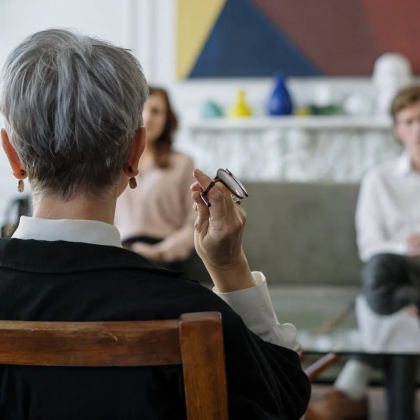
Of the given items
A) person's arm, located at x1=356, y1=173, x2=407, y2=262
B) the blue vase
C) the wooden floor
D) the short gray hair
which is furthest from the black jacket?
the blue vase

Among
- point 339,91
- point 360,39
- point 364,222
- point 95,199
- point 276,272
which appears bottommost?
point 276,272

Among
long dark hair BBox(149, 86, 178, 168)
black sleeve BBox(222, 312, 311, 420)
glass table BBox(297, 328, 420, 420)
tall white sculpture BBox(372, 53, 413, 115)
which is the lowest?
glass table BBox(297, 328, 420, 420)

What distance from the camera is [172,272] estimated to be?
0.88 m

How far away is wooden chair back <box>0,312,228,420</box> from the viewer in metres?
0.76

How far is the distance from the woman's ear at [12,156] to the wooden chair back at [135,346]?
0.88ft

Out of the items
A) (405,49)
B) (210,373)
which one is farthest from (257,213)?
(210,373)

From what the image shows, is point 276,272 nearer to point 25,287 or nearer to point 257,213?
point 257,213

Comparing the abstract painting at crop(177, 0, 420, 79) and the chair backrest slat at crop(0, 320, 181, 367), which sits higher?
the abstract painting at crop(177, 0, 420, 79)

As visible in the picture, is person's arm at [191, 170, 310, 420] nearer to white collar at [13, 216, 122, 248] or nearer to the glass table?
white collar at [13, 216, 122, 248]

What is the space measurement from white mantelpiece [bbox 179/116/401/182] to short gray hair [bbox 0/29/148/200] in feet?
10.4

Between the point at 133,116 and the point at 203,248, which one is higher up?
the point at 133,116

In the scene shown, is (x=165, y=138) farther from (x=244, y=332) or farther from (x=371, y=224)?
(x=244, y=332)

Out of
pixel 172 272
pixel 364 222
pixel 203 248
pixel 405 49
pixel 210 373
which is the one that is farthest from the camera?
pixel 405 49

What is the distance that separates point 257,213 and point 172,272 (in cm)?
243
